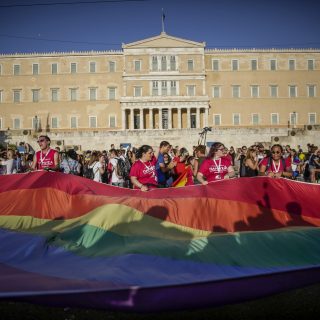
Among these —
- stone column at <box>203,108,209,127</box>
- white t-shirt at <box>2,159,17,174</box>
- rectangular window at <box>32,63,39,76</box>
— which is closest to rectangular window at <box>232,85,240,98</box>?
stone column at <box>203,108,209,127</box>

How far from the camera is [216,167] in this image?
5.43 m

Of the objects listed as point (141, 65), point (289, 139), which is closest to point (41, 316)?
point (289, 139)

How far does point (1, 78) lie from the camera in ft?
160

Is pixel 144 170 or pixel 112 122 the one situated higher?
pixel 112 122

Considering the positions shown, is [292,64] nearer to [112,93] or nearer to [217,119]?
[217,119]

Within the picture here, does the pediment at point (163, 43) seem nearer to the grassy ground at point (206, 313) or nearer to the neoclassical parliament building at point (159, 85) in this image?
the neoclassical parliament building at point (159, 85)

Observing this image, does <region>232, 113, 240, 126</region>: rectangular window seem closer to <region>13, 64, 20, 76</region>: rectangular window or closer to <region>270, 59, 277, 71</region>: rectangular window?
<region>270, 59, 277, 71</region>: rectangular window

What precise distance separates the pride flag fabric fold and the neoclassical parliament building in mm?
42000

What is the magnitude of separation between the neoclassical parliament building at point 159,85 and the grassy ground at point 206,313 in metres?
43.7

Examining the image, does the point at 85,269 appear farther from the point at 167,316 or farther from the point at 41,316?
the point at 167,316

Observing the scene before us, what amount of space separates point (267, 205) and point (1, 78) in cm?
5097

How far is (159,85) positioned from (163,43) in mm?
5583

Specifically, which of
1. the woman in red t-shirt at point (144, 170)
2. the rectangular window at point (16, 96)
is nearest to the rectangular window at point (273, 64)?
the rectangular window at point (16, 96)

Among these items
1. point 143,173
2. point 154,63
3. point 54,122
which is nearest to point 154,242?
point 143,173
